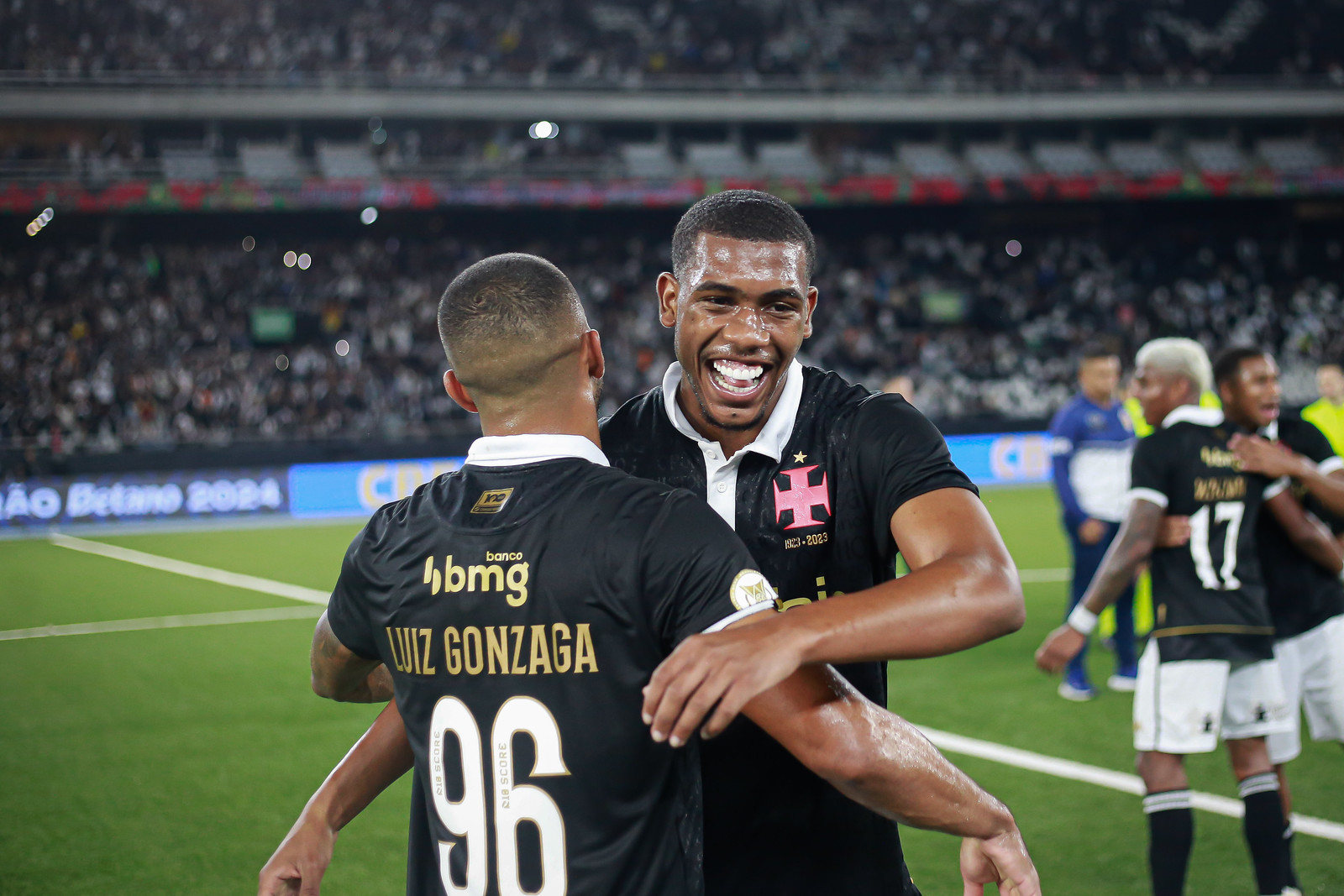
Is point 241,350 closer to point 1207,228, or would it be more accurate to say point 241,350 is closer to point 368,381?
point 368,381

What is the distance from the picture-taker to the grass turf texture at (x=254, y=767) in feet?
17.1

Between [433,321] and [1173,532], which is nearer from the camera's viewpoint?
[1173,532]

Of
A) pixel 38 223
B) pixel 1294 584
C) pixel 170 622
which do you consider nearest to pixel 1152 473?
pixel 1294 584

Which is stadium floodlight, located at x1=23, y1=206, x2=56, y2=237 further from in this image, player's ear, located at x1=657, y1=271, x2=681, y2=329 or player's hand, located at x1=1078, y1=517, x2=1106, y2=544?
player's ear, located at x1=657, y1=271, x2=681, y2=329

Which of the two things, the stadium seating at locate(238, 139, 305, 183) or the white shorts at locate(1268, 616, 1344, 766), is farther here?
the stadium seating at locate(238, 139, 305, 183)

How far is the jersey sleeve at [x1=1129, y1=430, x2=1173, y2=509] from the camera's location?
473 centimetres

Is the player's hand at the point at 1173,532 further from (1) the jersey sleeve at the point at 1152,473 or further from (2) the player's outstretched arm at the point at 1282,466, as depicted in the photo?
(2) the player's outstretched arm at the point at 1282,466

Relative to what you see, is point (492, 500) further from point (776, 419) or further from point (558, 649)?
point (776, 419)

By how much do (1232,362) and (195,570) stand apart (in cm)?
1305

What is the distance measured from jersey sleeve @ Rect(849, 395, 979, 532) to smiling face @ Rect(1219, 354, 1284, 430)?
2872 mm

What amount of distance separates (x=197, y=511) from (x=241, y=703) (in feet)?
42.9

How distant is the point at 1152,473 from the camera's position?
187 inches

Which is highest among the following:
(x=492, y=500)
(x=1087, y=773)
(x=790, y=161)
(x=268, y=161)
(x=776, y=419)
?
(x=790, y=161)

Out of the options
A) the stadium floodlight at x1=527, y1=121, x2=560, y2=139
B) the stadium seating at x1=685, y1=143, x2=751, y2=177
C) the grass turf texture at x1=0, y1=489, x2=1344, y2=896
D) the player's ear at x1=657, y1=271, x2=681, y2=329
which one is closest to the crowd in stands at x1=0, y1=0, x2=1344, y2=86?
the stadium floodlight at x1=527, y1=121, x2=560, y2=139
